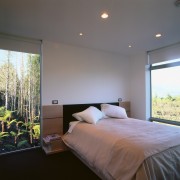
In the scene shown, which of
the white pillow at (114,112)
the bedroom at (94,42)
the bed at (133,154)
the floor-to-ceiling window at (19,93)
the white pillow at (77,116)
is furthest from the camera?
the white pillow at (114,112)

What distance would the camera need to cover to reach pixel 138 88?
4434 millimetres

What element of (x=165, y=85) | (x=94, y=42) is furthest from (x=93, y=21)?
(x=165, y=85)

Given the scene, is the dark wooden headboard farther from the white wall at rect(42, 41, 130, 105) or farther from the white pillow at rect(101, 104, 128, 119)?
the white pillow at rect(101, 104, 128, 119)

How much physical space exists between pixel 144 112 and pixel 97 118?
1745mm

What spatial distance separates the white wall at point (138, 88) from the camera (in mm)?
4234

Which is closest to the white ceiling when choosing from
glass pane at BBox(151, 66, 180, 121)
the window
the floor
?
the window

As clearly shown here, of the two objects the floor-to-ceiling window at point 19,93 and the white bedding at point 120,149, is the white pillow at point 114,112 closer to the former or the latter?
the white bedding at point 120,149

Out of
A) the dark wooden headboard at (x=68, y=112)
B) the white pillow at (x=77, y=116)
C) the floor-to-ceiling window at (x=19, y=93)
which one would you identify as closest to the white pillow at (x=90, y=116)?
the white pillow at (x=77, y=116)

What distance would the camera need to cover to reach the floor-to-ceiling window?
9.87 ft

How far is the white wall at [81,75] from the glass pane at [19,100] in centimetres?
27

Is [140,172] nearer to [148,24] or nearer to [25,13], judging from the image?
[148,24]

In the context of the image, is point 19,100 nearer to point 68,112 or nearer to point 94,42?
point 68,112

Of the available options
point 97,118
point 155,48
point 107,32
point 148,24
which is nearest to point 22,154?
point 97,118

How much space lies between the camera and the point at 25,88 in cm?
323
